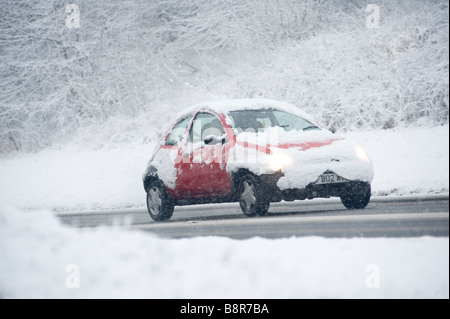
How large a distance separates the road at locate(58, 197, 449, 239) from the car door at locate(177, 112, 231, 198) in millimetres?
533

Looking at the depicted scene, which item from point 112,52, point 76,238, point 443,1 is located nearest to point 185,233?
point 76,238

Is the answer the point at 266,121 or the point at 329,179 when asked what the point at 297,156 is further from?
the point at 266,121

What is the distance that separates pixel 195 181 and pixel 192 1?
17557mm

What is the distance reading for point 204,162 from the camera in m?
11.4

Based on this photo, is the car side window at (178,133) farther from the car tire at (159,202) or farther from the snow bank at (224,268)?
the snow bank at (224,268)

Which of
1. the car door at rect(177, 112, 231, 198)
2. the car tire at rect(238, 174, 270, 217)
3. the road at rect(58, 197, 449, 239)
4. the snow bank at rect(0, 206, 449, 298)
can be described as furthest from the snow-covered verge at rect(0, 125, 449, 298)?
the car door at rect(177, 112, 231, 198)

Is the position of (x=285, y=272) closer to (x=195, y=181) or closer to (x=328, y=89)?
(x=195, y=181)

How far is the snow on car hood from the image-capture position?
33.6ft

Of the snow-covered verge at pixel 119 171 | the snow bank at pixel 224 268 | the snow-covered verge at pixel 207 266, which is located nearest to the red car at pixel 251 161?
the snow-covered verge at pixel 207 266

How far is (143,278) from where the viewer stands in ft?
20.6

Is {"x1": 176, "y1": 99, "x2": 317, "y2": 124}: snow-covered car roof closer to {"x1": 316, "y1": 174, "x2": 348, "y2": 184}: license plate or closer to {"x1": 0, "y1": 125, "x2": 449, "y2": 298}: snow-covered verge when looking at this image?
{"x1": 316, "y1": 174, "x2": 348, "y2": 184}: license plate

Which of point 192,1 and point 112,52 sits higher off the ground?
point 192,1

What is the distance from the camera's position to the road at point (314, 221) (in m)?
8.67

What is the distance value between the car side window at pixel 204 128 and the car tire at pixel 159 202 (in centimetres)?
109
